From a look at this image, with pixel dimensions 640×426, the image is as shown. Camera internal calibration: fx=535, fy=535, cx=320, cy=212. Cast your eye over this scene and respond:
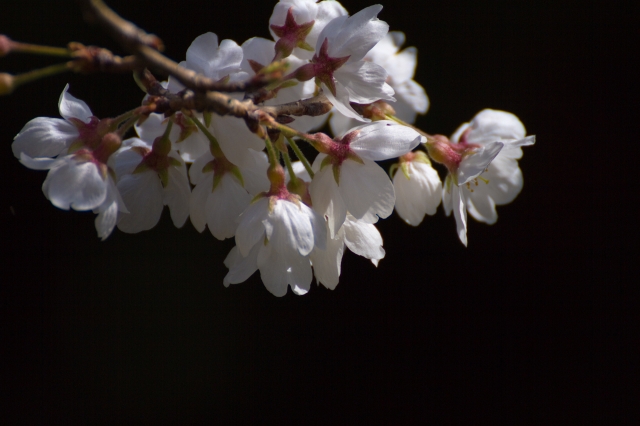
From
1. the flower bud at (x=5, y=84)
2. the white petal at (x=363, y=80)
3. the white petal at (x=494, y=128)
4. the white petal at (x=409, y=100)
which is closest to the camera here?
the flower bud at (x=5, y=84)

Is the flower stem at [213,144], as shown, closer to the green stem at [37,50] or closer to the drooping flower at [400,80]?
the green stem at [37,50]

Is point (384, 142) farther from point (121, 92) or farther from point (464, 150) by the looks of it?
point (121, 92)

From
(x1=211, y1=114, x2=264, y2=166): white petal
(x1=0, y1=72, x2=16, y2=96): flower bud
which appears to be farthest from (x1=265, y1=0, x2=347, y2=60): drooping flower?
(x1=0, y1=72, x2=16, y2=96): flower bud

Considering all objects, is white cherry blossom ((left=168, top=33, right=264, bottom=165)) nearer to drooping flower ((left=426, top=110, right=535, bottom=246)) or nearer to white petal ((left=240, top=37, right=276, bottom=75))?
white petal ((left=240, top=37, right=276, bottom=75))

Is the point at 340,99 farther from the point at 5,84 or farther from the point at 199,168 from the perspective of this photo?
the point at 5,84

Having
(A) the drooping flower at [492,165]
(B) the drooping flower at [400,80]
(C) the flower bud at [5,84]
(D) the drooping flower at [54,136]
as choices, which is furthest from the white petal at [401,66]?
(C) the flower bud at [5,84]

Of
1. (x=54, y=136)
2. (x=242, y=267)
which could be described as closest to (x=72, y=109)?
(x=54, y=136)
